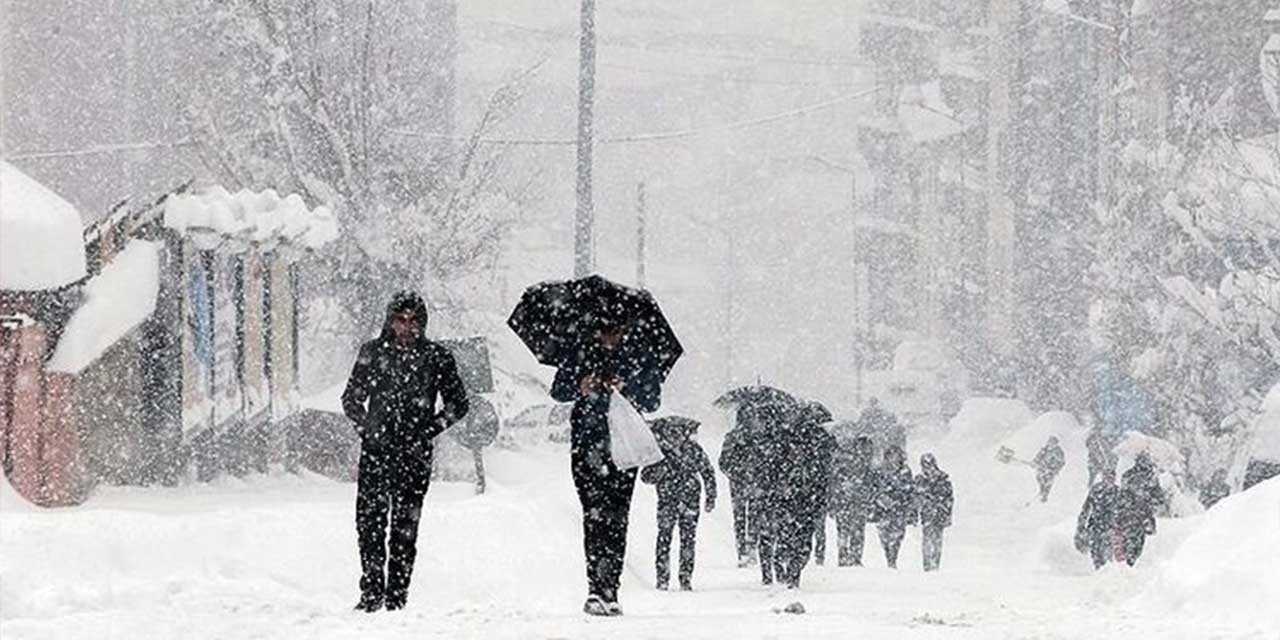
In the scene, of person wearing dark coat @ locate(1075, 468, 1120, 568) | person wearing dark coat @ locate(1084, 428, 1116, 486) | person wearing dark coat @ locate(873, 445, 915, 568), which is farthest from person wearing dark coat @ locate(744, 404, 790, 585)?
person wearing dark coat @ locate(1084, 428, 1116, 486)

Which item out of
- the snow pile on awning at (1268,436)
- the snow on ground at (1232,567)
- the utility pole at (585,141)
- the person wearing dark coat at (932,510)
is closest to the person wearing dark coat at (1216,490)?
the snow pile on awning at (1268,436)

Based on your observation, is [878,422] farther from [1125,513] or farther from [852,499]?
[1125,513]

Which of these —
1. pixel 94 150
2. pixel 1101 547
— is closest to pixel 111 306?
pixel 1101 547

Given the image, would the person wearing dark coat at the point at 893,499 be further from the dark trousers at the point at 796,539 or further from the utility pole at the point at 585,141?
the dark trousers at the point at 796,539

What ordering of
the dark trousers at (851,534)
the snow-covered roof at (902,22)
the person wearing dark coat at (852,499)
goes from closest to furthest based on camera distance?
the person wearing dark coat at (852,499), the dark trousers at (851,534), the snow-covered roof at (902,22)

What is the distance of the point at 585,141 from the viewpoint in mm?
27875

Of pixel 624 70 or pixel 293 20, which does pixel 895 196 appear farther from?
pixel 624 70

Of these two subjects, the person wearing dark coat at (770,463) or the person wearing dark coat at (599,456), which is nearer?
the person wearing dark coat at (599,456)

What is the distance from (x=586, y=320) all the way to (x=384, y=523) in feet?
4.35

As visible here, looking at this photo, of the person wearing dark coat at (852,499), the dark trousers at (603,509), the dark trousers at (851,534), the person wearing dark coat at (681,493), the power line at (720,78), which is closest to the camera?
the dark trousers at (603,509)

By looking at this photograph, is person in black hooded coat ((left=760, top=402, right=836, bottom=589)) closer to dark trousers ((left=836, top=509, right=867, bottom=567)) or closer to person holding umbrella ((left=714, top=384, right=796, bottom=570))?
person holding umbrella ((left=714, top=384, right=796, bottom=570))

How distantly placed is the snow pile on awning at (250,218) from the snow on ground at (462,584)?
226 centimetres

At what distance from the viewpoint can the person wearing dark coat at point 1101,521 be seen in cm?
2053

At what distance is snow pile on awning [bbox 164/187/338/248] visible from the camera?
18594mm
